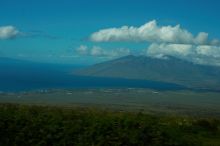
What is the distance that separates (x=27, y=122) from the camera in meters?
14.6

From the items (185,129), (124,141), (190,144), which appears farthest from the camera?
(185,129)

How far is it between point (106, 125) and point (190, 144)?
9.83ft

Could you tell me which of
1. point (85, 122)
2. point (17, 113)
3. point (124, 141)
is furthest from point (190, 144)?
point (17, 113)

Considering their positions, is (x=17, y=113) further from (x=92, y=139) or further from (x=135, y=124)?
(x=135, y=124)

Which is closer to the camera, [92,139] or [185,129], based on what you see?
[92,139]

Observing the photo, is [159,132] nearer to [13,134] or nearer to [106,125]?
[106,125]

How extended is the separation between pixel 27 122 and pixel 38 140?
Result: 0.67 m

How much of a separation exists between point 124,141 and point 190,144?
245 cm

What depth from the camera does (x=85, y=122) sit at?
14828 millimetres

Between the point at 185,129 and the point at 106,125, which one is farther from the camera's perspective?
the point at 185,129

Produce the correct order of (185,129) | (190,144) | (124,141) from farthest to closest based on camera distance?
(185,129) < (190,144) < (124,141)

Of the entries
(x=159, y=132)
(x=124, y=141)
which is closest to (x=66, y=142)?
(x=124, y=141)

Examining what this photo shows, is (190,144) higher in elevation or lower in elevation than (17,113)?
lower

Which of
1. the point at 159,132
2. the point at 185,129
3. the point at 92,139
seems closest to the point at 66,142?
the point at 92,139
